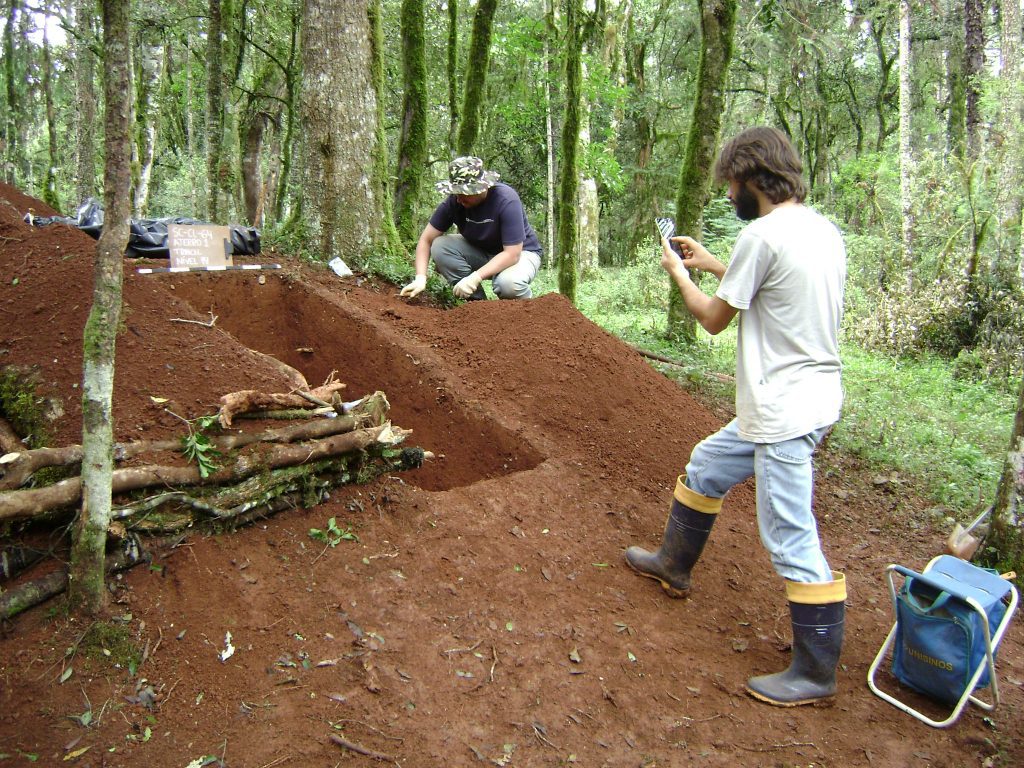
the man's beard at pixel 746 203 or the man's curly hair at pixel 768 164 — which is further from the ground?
the man's curly hair at pixel 768 164

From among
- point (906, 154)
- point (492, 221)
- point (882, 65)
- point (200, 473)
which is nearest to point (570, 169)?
point (492, 221)

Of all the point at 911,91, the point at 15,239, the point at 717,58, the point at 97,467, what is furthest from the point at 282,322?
the point at 911,91

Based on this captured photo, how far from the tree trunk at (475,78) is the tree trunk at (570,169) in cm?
208

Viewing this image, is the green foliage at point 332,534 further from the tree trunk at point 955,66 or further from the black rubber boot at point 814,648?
the tree trunk at point 955,66

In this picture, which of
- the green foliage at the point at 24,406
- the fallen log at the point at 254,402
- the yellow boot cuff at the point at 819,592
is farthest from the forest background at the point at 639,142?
the yellow boot cuff at the point at 819,592

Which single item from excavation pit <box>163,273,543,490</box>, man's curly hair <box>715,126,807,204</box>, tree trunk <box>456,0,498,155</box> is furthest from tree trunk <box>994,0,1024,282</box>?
excavation pit <box>163,273,543,490</box>

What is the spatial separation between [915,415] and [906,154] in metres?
7.52

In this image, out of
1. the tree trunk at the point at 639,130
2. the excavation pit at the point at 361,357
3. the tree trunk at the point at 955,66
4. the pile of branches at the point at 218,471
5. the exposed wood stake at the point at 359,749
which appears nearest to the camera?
the exposed wood stake at the point at 359,749

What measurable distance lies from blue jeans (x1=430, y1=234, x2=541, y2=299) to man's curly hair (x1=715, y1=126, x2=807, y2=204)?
3210 mm

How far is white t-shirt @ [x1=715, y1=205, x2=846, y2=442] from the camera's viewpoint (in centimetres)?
267

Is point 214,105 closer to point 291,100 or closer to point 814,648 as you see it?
point 291,100

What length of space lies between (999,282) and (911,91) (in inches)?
233

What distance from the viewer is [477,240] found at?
609cm

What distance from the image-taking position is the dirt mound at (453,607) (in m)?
2.31
